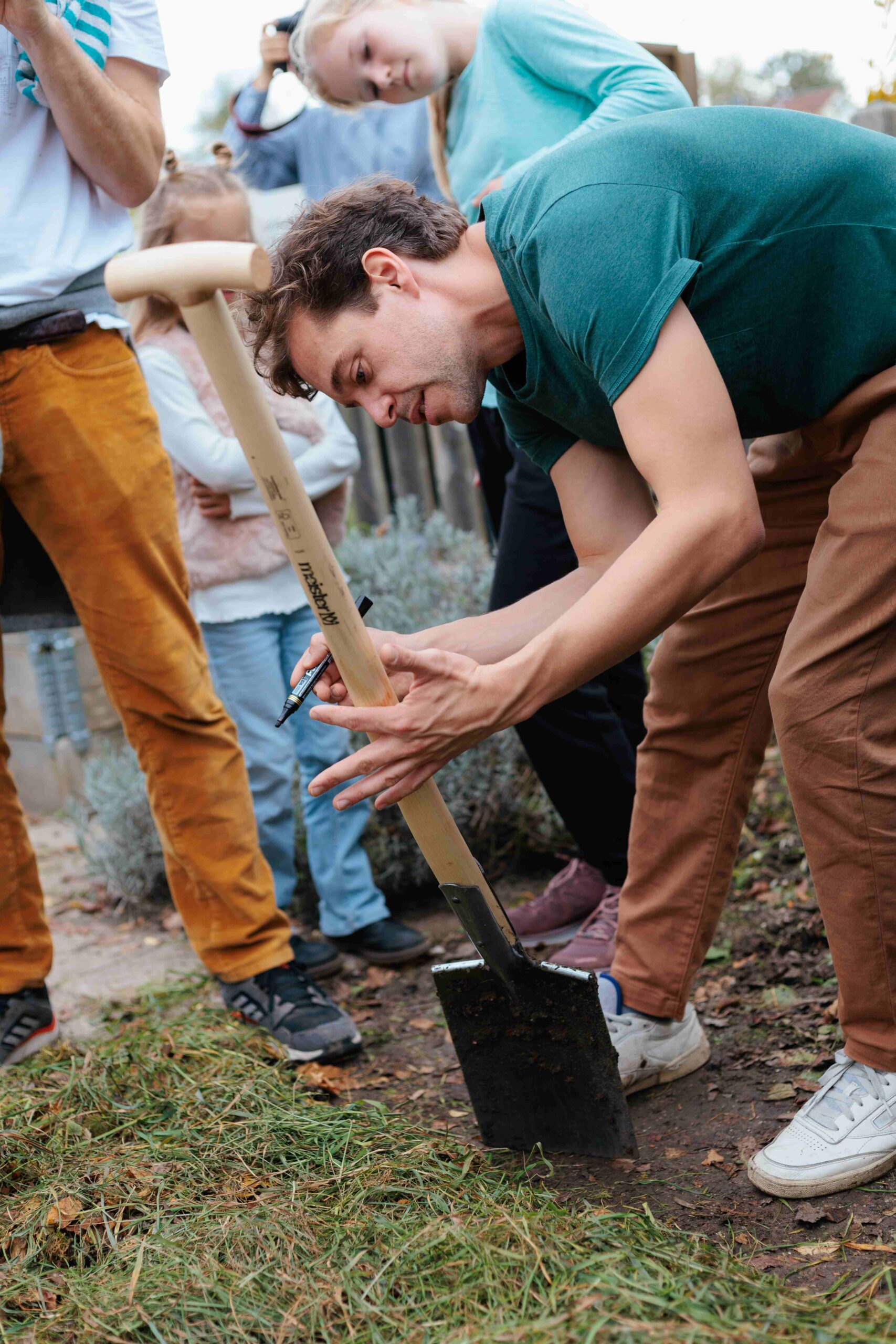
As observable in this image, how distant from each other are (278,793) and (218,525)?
72cm

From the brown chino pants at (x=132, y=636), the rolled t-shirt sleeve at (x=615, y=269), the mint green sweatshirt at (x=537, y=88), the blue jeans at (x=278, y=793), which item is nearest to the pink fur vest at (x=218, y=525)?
the blue jeans at (x=278, y=793)

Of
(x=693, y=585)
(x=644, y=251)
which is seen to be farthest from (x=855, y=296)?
(x=693, y=585)

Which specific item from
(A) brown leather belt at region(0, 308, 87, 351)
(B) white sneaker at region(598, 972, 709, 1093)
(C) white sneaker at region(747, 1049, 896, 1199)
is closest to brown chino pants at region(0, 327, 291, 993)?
(A) brown leather belt at region(0, 308, 87, 351)

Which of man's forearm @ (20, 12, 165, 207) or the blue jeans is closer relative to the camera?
man's forearm @ (20, 12, 165, 207)

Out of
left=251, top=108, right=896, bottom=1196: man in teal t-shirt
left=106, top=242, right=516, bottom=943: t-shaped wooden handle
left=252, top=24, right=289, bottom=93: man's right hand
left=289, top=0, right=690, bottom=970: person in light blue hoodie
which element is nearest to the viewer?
left=106, top=242, right=516, bottom=943: t-shaped wooden handle

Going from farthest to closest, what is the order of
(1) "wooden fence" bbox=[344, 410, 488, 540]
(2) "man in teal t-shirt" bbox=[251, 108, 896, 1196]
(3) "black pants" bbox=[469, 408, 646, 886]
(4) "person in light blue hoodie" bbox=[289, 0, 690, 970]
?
(1) "wooden fence" bbox=[344, 410, 488, 540], (3) "black pants" bbox=[469, 408, 646, 886], (4) "person in light blue hoodie" bbox=[289, 0, 690, 970], (2) "man in teal t-shirt" bbox=[251, 108, 896, 1196]

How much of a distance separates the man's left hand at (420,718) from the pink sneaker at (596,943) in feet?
3.60

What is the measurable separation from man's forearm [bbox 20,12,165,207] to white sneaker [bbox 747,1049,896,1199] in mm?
2074

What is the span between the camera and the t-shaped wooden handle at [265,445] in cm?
141

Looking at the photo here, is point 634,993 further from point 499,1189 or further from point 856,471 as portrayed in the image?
point 856,471

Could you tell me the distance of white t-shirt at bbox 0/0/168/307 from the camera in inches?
88.5

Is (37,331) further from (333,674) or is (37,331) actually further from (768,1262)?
(768,1262)

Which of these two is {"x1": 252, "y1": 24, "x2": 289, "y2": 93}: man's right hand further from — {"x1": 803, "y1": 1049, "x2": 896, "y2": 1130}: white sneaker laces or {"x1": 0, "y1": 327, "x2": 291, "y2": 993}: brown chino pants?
{"x1": 803, "y1": 1049, "x2": 896, "y2": 1130}: white sneaker laces

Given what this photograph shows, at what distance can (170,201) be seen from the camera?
3.13 m
